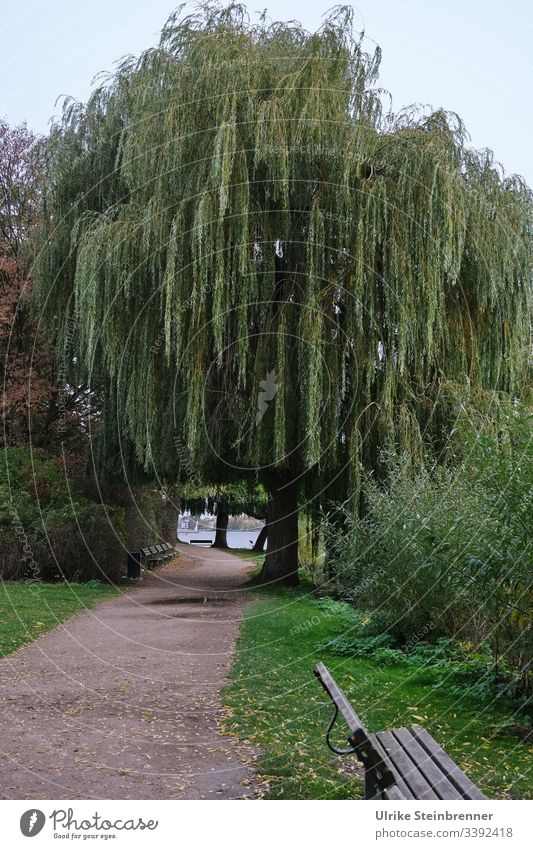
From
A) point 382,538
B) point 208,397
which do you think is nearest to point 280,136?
point 208,397

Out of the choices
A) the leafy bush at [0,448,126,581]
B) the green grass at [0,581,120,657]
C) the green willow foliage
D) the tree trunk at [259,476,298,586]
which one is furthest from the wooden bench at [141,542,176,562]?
the green willow foliage

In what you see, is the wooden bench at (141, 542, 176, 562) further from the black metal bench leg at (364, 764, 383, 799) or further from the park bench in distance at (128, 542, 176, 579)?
the black metal bench leg at (364, 764, 383, 799)

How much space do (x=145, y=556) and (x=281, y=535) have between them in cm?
593

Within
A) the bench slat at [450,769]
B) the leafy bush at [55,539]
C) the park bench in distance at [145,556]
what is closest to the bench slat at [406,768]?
the bench slat at [450,769]

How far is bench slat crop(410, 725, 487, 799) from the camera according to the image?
122 inches

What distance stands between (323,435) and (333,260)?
2.89 meters

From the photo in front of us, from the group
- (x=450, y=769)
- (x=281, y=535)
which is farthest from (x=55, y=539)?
(x=450, y=769)

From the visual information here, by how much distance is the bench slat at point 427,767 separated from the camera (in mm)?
3129

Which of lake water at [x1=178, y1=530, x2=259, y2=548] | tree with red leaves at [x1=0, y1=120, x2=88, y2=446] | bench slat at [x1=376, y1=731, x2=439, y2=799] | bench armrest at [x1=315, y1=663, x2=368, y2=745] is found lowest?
lake water at [x1=178, y1=530, x2=259, y2=548]

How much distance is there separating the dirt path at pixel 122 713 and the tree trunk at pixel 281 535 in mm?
3796

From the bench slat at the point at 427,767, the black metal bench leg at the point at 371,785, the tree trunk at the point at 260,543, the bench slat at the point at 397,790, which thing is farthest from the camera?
the tree trunk at the point at 260,543

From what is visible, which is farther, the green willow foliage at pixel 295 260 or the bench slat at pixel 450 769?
the green willow foliage at pixel 295 260

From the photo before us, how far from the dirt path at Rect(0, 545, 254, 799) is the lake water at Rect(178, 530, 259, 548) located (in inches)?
1229

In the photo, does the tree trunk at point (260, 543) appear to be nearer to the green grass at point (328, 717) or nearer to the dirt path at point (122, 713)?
the dirt path at point (122, 713)
